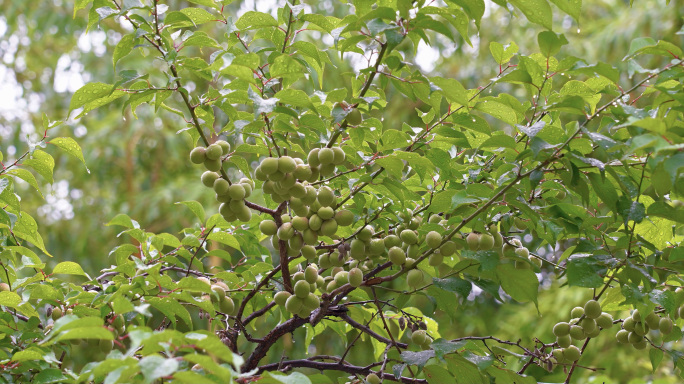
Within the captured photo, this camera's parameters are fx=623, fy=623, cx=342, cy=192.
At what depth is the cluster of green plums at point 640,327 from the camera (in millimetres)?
1364

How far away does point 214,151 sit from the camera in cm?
123

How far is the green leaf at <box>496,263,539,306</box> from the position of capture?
Answer: 1.21 metres

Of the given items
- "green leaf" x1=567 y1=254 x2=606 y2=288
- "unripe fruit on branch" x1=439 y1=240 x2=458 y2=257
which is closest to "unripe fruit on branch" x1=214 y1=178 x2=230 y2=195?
"unripe fruit on branch" x1=439 y1=240 x2=458 y2=257

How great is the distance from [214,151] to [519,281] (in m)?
0.65

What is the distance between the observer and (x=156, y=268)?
108 centimetres

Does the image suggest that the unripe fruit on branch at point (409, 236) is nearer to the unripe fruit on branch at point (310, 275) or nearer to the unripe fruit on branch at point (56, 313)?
the unripe fruit on branch at point (310, 275)

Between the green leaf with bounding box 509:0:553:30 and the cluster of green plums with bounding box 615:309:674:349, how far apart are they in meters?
0.71

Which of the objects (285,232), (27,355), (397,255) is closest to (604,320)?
(397,255)

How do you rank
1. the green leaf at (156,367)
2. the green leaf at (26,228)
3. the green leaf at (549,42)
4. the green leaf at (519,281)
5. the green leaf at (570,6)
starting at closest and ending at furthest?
the green leaf at (156,367), the green leaf at (570,6), the green leaf at (549,42), the green leaf at (519,281), the green leaf at (26,228)

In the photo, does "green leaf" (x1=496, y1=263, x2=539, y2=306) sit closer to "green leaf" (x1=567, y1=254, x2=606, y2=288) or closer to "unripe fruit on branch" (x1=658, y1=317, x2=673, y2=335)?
"green leaf" (x1=567, y1=254, x2=606, y2=288)

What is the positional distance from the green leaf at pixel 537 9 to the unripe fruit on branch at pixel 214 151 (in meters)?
0.61

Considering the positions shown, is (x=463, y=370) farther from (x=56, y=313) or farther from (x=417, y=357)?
(x=56, y=313)

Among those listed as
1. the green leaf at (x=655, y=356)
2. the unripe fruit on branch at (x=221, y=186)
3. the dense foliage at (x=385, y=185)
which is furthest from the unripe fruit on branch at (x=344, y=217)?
the green leaf at (x=655, y=356)

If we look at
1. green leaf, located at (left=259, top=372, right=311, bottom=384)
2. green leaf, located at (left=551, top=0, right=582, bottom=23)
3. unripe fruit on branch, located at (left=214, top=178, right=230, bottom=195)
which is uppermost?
green leaf, located at (left=551, top=0, right=582, bottom=23)
